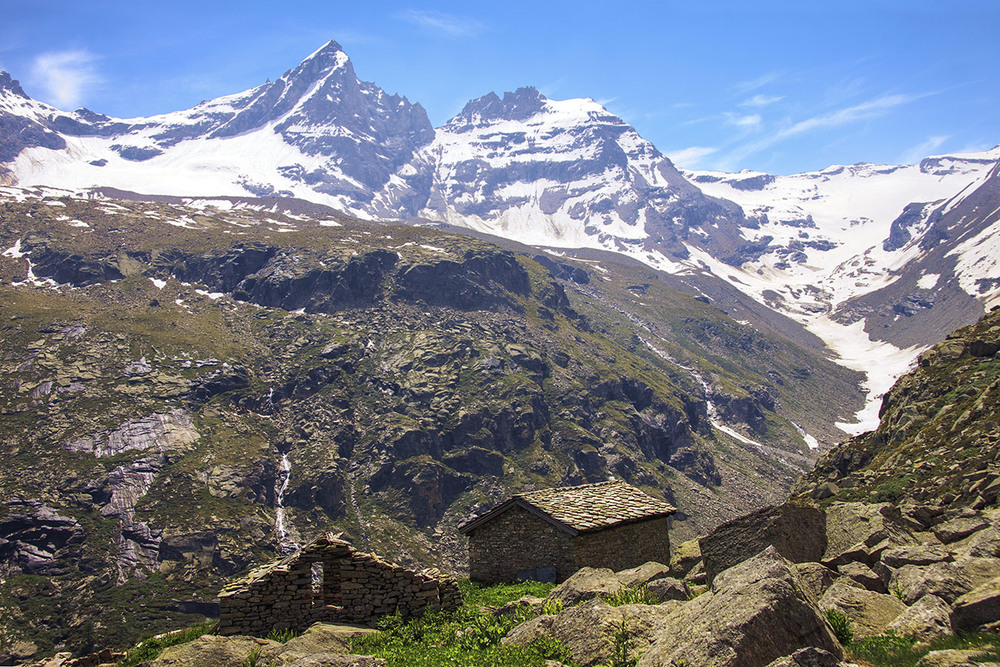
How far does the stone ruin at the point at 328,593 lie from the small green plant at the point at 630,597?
20.6 feet

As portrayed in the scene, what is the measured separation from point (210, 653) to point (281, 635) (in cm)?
Result: 355

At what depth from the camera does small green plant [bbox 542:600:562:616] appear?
58.9 ft

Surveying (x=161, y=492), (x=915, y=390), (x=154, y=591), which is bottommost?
(x=154, y=591)

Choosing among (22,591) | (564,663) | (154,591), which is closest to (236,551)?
(154,591)

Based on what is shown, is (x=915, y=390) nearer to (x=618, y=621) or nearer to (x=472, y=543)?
(x=472, y=543)

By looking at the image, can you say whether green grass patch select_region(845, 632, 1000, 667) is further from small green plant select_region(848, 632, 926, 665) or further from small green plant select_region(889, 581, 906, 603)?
small green plant select_region(889, 581, 906, 603)

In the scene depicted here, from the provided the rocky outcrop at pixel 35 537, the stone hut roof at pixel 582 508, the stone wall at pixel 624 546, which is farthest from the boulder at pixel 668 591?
the rocky outcrop at pixel 35 537

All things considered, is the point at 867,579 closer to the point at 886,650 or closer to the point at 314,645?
the point at 886,650

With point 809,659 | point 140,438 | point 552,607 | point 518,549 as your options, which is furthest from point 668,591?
point 140,438

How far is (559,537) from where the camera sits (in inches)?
1103

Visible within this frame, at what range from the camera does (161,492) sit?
6900 inches

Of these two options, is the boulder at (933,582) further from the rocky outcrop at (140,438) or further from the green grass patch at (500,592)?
the rocky outcrop at (140,438)

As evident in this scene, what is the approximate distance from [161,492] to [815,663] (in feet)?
640

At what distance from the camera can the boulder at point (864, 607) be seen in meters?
13.7
